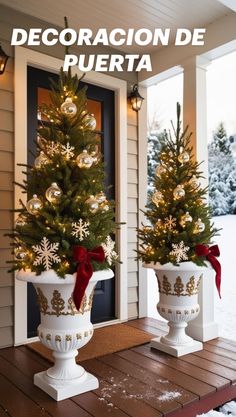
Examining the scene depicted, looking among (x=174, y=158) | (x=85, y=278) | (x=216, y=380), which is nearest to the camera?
(x=85, y=278)

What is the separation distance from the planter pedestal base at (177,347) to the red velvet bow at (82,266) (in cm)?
113

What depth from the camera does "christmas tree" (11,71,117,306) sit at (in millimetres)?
2082

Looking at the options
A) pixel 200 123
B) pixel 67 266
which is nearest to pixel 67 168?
pixel 67 266

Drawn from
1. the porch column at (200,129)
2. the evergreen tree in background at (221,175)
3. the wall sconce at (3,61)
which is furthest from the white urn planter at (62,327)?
the evergreen tree in background at (221,175)

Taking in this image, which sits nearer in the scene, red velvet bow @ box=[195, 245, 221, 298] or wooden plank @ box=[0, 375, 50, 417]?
wooden plank @ box=[0, 375, 50, 417]

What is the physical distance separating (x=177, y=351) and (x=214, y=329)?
2.02 feet

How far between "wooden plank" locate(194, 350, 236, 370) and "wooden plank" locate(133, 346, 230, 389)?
0.20m

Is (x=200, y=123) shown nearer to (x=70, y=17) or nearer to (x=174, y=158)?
(x=174, y=158)

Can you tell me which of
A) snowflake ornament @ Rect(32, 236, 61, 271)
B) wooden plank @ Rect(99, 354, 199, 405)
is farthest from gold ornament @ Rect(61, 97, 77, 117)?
wooden plank @ Rect(99, 354, 199, 405)

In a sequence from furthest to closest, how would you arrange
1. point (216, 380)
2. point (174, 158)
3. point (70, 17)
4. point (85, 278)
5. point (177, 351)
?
point (70, 17) → point (174, 158) → point (177, 351) → point (216, 380) → point (85, 278)

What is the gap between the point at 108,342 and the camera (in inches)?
120

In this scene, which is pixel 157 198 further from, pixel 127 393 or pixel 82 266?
pixel 127 393

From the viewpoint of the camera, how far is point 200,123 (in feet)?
10.7

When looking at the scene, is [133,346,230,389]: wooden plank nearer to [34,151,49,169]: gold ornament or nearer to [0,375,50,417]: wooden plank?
[0,375,50,417]: wooden plank
